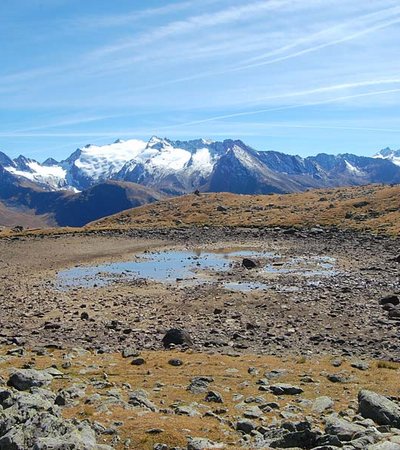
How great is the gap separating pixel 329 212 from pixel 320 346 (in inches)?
3380

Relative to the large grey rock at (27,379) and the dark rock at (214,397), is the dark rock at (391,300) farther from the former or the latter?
the large grey rock at (27,379)

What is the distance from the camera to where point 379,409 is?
18.5 metres

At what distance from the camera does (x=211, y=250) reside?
82.3 meters

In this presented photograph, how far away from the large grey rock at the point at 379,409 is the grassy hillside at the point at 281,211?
71219 millimetres

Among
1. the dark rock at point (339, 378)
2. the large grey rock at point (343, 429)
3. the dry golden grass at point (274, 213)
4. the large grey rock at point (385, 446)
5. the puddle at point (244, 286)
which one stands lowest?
the dark rock at point (339, 378)

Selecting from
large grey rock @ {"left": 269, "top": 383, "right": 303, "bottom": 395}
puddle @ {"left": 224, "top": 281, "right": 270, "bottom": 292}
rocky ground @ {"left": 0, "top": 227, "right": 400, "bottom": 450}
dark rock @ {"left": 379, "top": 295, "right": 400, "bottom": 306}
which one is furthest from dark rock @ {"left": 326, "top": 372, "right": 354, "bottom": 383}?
puddle @ {"left": 224, "top": 281, "right": 270, "bottom": 292}

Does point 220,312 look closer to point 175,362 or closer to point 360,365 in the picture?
point 175,362

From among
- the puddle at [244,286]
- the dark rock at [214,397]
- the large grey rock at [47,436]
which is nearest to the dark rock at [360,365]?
the dark rock at [214,397]

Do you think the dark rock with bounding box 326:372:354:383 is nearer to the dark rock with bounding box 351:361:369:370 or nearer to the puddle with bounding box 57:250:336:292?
the dark rock with bounding box 351:361:369:370

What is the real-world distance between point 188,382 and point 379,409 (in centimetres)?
895

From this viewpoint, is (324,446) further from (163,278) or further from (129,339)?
(163,278)

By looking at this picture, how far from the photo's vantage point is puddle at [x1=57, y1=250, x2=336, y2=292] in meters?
54.8

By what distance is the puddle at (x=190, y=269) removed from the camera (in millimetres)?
54844

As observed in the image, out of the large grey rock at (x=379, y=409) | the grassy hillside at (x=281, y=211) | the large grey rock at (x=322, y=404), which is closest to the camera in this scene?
the large grey rock at (x=379, y=409)
